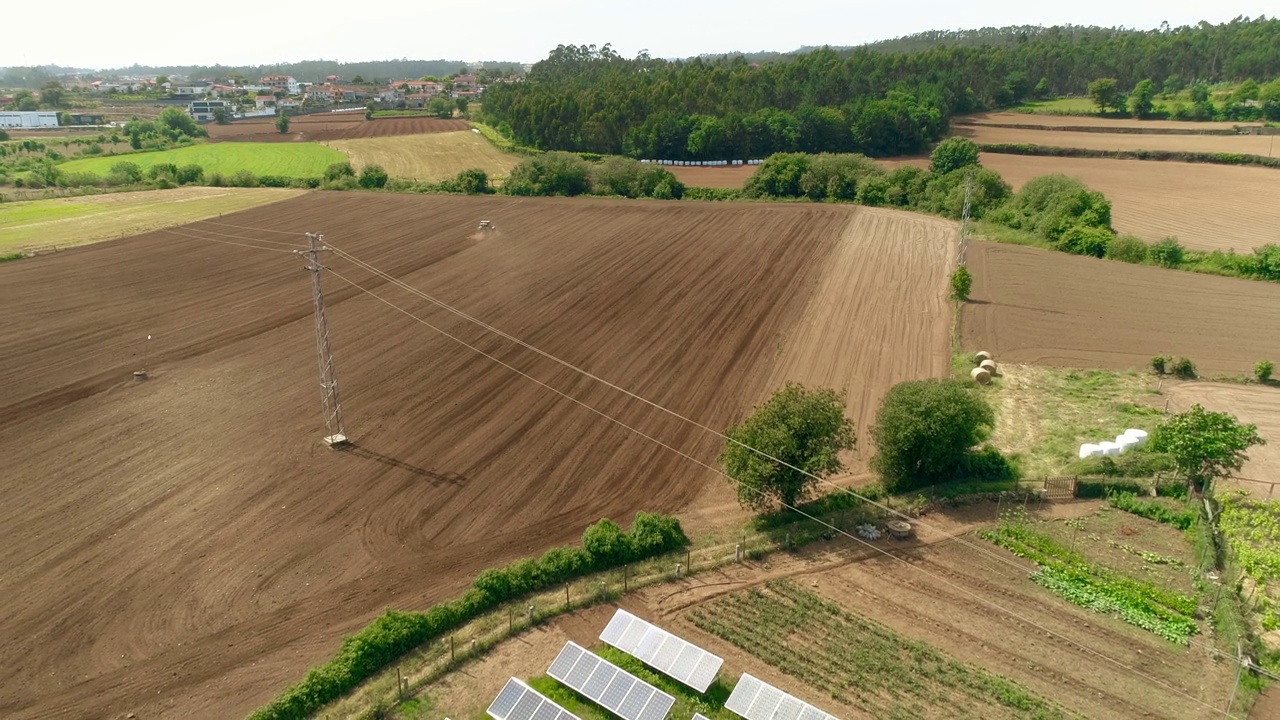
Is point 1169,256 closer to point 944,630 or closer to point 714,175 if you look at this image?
point 944,630

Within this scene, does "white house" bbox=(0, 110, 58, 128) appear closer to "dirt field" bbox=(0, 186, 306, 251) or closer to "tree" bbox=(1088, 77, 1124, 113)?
"dirt field" bbox=(0, 186, 306, 251)

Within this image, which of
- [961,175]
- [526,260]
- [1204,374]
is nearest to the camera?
[1204,374]

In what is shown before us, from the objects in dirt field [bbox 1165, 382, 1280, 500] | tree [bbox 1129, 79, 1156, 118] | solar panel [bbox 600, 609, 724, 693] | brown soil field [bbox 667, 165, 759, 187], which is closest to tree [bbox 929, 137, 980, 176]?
brown soil field [bbox 667, 165, 759, 187]

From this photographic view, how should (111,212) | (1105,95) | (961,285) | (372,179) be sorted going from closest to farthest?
(961,285) < (111,212) < (372,179) < (1105,95)

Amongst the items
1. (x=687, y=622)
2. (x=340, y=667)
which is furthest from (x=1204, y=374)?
(x=340, y=667)

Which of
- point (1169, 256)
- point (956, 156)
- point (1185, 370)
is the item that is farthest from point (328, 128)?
point (1185, 370)

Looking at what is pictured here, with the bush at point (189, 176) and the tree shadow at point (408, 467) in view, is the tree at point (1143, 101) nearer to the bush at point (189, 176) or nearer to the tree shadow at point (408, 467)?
the tree shadow at point (408, 467)

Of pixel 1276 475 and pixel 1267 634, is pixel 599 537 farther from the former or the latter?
pixel 1276 475
